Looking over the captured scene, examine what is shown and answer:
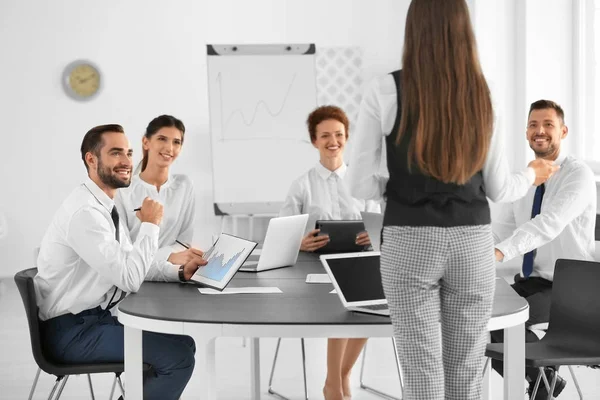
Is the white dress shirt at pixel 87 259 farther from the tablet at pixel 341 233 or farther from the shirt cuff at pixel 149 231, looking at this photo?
the tablet at pixel 341 233

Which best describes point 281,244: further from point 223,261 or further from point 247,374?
point 247,374

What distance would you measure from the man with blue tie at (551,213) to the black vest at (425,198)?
1397 mm

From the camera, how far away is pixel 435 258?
79.5 inches

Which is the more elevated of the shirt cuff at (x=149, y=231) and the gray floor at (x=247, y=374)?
the shirt cuff at (x=149, y=231)

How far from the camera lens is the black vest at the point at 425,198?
203 centimetres

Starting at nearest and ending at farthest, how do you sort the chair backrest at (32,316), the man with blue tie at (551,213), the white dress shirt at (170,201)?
the chair backrest at (32,316) → the man with blue tie at (551,213) → the white dress shirt at (170,201)

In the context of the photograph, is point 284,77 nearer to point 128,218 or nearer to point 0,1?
point 0,1

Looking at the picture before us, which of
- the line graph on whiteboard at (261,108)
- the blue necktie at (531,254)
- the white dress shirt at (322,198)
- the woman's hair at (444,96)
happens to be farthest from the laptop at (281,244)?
the line graph on whiteboard at (261,108)

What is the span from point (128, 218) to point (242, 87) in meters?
3.03

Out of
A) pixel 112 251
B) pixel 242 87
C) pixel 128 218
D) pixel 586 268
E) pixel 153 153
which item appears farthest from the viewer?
pixel 242 87

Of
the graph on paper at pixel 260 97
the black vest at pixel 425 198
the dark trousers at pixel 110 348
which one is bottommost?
the dark trousers at pixel 110 348

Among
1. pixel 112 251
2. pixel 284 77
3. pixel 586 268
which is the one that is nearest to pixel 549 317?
pixel 586 268

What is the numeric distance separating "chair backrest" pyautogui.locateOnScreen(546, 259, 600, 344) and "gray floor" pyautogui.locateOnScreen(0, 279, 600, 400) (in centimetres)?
85

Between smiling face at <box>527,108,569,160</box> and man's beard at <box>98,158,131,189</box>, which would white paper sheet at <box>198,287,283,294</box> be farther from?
smiling face at <box>527,108,569,160</box>
